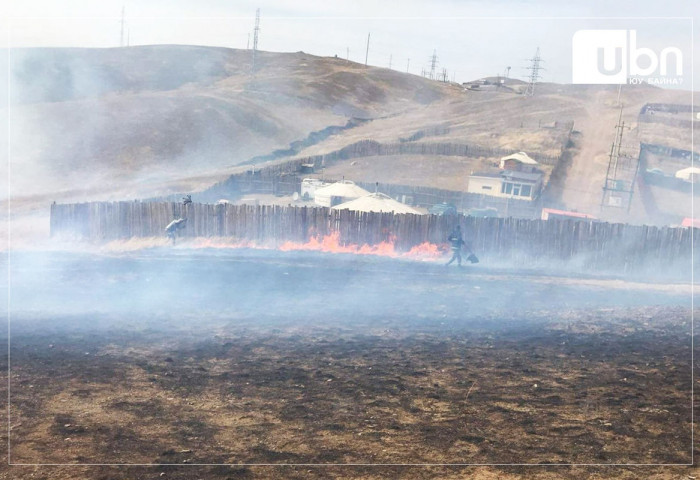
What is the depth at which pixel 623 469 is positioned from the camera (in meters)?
9.41

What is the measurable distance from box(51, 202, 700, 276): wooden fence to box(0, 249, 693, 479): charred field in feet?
18.3

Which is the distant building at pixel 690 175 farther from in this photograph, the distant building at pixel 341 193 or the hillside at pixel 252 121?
the distant building at pixel 341 193

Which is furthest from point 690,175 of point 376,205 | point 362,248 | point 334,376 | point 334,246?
point 334,376

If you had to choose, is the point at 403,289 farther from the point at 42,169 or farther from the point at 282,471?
the point at 42,169

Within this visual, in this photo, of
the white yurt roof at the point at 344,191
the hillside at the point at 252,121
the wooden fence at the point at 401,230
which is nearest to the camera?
the wooden fence at the point at 401,230

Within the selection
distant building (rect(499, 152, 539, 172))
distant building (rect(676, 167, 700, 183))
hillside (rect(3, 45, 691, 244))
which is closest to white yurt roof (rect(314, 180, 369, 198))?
hillside (rect(3, 45, 691, 244))

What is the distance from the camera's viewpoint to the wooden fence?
95.4ft

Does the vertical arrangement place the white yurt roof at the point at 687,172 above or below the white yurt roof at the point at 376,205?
above

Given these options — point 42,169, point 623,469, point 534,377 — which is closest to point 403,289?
point 534,377

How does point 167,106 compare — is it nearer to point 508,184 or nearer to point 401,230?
point 508,184

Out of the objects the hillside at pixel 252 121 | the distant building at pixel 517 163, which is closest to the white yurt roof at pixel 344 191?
the hillside at pixel 252 121

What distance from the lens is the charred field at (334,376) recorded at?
974 centimetres

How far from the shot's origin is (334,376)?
1345 centimetres

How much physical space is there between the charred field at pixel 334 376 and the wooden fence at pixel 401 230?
18.3ft
